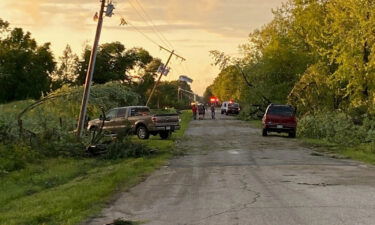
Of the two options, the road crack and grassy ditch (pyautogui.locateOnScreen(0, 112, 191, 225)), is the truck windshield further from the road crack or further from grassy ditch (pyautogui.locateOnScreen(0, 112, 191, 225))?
the road crack

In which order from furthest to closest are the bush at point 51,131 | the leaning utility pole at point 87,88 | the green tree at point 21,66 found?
the green tree at point 21,66 → the leaning utility pole at point 87,88 → the bush at point 51,131

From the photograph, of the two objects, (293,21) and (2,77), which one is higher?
(293,21)

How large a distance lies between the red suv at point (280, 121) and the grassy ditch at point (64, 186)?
12.7 metres

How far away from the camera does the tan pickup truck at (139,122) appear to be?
2878 cm

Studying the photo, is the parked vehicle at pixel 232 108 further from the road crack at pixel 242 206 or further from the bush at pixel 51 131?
the road crack at pixel 242 206

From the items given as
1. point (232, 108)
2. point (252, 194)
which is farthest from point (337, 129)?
point (232, 108)

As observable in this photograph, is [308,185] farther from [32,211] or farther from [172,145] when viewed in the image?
[172,145]

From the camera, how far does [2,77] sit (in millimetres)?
64562

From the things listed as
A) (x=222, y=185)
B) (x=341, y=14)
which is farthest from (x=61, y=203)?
(x=341, y=14)

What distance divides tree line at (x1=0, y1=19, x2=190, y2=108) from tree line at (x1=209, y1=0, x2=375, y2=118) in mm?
14396

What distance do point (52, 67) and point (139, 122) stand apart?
5057cm

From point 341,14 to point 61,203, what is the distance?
2461cm

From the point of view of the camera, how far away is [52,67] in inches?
2997

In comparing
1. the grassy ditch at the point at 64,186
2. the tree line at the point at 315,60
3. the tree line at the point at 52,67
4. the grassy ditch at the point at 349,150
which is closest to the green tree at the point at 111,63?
the tree line at the point at 52,67
